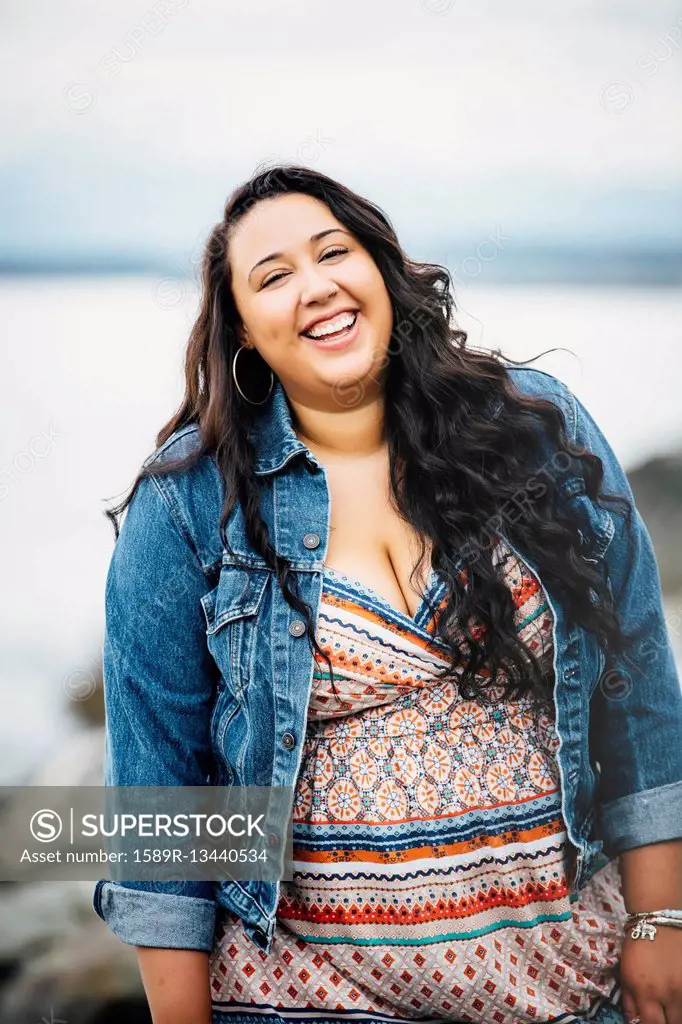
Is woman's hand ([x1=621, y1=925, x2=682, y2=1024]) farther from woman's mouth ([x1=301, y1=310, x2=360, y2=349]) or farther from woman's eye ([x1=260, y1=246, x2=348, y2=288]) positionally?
woman's eye ([x1=260, y1=246, x2=348, y2=288])

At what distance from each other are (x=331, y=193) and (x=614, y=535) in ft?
2.16

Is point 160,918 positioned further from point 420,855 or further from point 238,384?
point 238,384

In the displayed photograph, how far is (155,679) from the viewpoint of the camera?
4.43 ft

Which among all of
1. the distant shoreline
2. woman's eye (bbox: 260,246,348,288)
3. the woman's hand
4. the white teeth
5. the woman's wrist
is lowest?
the woman's hand

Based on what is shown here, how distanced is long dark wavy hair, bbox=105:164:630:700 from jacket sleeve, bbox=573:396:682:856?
3cm

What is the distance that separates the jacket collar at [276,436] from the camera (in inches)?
55.5

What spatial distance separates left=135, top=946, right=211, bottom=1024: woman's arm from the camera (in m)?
1.35

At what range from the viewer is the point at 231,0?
5.33 ft

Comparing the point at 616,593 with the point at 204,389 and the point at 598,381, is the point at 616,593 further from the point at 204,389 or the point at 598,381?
the point at 204,389

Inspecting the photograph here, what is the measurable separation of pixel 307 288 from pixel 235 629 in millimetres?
496

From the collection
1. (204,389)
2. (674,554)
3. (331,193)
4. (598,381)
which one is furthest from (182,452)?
(674,554)

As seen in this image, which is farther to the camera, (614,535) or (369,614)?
(614,535)

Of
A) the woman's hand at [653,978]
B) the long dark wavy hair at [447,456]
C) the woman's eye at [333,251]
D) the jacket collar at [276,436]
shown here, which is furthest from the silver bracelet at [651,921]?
the woman's eye at [333,251]

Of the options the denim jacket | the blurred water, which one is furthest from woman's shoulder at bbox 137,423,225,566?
the blurred water
